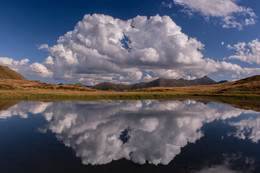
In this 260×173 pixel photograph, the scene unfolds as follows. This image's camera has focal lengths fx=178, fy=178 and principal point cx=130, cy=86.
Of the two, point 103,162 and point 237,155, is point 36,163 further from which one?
point 237,155

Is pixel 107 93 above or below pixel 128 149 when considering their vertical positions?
above

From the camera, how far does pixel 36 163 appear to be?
1198 cm

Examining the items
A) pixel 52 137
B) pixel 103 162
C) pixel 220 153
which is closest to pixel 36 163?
pixel 103 162

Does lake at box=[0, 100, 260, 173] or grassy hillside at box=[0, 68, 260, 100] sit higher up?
grassy hillside at box=[0, 68, 260, 100]

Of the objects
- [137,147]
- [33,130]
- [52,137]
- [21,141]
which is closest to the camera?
[137,147]

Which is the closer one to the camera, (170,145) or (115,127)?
(170,145)

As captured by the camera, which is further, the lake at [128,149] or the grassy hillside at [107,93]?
the grassy hillside at [107,93]

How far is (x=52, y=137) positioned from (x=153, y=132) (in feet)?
36.0

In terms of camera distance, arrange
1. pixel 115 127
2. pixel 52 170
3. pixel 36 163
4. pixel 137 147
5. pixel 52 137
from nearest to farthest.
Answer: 1. pixel 52 170
2. pixel 36 163
3. pixel 137 147
4. pixel 52 137
5. pixel 115 127

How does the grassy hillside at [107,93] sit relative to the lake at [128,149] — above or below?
above

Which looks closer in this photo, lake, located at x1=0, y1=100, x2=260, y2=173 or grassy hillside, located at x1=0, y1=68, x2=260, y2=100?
lake, located at x1=0, y1=100, x2=260, y2=173

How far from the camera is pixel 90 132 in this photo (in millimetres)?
20375

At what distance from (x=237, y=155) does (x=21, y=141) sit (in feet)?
63.0

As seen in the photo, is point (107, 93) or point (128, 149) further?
point (107, 93)
